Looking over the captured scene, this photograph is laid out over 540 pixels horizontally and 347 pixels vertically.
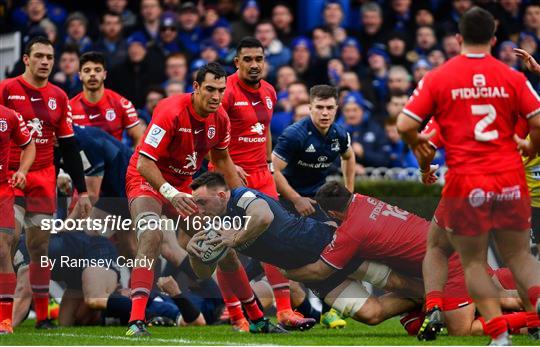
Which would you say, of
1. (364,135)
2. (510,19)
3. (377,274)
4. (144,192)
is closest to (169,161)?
(144,192)

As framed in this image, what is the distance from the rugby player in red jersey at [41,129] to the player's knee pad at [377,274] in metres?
2.79

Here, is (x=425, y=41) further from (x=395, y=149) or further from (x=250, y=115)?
(x=250, y=115)

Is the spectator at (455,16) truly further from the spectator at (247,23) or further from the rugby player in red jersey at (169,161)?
the rugby player in red jersey at (169,161)

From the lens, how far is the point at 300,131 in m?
12.7

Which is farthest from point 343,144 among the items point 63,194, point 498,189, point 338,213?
point 498,189

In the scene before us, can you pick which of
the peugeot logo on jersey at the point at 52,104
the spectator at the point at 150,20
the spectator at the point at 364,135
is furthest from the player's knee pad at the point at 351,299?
the spectator at the point at 150,20

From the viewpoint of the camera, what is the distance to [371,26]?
20.5 meters

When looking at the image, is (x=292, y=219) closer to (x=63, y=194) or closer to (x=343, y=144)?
(x=343, y=144)

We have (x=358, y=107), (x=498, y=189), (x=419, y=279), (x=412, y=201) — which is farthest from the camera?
(x=358, y=107)

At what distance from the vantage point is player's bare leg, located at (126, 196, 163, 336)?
10.6 metres

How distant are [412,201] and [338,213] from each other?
153 centimetres

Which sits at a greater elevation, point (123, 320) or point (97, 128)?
point (97, 128)

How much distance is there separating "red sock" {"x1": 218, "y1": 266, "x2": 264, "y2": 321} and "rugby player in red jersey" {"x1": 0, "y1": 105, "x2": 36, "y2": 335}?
1892 mm

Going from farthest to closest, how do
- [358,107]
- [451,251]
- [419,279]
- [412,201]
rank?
1. [358,107]
2. [412,201]
3. [419,279]
4. [451,251]
